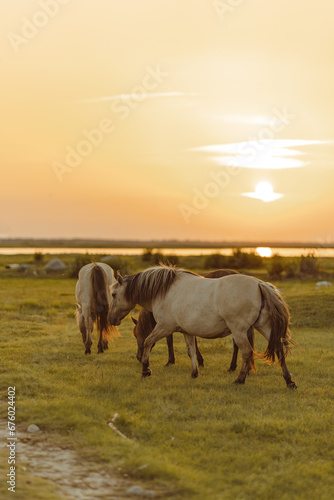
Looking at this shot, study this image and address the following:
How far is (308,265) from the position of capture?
99.1 ft

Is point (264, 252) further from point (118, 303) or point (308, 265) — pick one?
point (118, 303)

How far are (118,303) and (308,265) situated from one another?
22845mm

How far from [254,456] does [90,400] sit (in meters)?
2.66

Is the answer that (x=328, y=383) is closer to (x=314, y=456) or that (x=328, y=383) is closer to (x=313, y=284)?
(x=314, y=456)

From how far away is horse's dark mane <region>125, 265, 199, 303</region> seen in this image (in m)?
8.74

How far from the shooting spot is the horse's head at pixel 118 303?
366 inches

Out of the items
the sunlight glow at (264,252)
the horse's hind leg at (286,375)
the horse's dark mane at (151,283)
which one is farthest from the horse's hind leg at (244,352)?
the sunlight glow at (264,252)

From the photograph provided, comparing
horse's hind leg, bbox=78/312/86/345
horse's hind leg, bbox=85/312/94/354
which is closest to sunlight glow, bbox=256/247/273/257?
horse's hind leg, bbox=78/312/86/345

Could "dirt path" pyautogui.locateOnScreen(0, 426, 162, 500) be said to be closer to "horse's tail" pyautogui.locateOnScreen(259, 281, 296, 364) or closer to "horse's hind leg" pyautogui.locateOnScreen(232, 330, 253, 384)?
"horse's hind leg" pyautogui.locateOnScreen(232, 330, 253, 384)

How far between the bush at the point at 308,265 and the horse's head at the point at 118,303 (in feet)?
73.8

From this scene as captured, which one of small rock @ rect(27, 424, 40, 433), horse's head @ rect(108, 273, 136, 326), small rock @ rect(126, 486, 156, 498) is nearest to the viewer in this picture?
small rock @ rect(126, 486, 156, 498)

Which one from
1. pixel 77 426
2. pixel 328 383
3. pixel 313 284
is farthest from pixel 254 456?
pixel 313 284

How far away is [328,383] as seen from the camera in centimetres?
841

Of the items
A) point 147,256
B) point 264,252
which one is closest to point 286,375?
point 147,256
